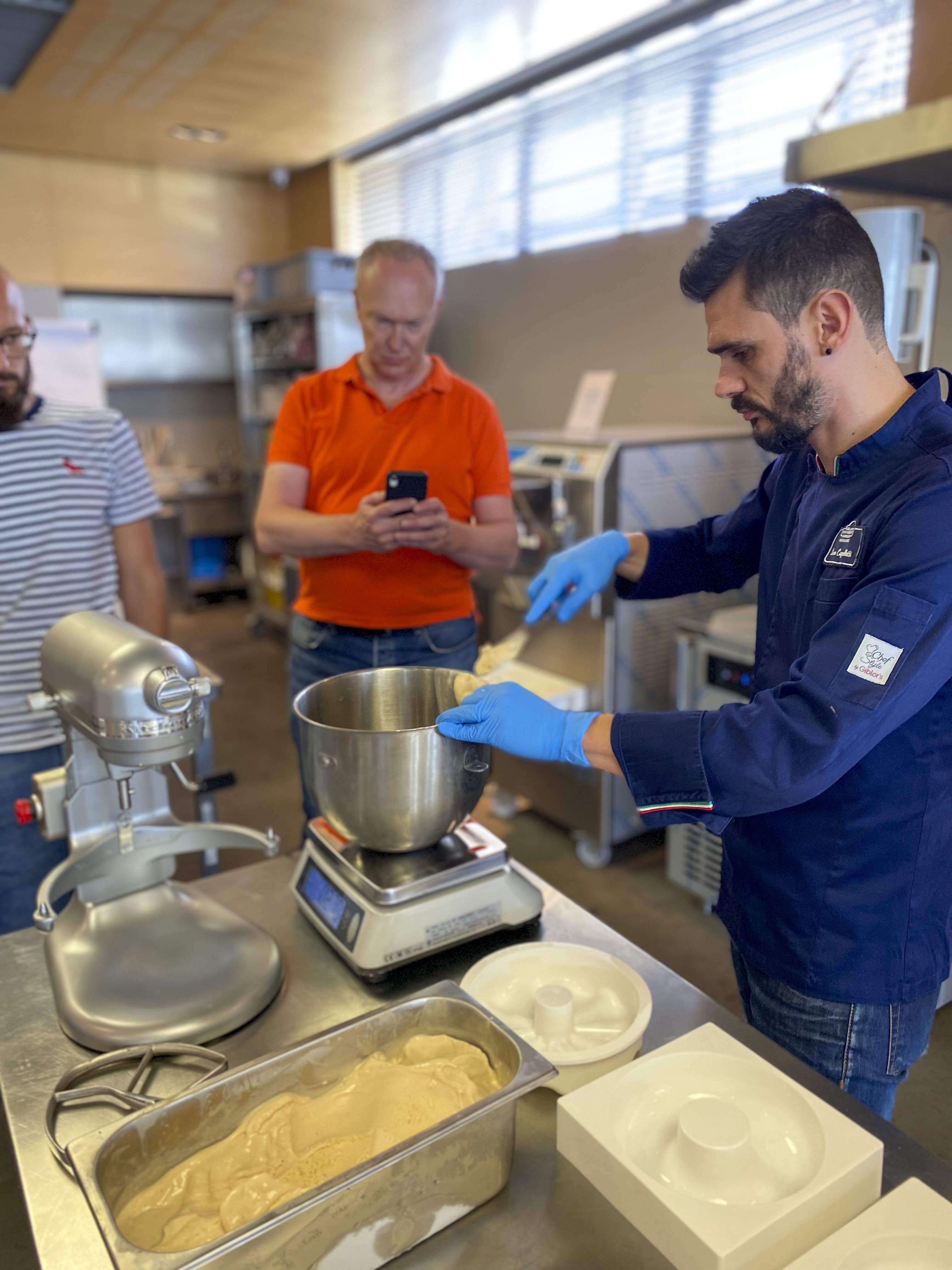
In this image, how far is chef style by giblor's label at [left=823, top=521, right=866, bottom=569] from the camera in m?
1.00

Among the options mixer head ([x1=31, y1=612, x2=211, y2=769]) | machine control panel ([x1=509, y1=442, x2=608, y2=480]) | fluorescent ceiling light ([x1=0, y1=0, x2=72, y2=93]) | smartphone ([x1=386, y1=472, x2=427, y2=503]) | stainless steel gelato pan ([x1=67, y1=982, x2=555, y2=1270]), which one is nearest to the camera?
stainless steel gelato pan ([x1=67, y1=982, x2=555, y2=1270])

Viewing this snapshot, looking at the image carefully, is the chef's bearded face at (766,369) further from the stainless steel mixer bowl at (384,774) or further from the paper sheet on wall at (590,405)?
the paper sheet on wall at (590,405)

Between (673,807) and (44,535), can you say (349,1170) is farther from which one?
(44,535)

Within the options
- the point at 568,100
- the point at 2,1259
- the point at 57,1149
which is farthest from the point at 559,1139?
the point at 568,100

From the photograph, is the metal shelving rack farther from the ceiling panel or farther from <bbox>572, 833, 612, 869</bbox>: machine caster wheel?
<bbox>572, 833, 612, 869</bbox>: machine caster wheel

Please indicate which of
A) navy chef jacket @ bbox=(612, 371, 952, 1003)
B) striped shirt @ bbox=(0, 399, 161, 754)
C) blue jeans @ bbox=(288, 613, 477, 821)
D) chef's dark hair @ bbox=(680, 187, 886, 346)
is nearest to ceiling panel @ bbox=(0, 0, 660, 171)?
striped shirt @ bbox=(0, 399, 161, 754)

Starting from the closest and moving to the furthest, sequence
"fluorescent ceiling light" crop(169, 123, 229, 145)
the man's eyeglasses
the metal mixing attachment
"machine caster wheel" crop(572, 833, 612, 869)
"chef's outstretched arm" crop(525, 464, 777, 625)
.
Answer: the metal mixing attachment, "chef's outstretched arm" crop(525, 464, 777, 625), the man's eyeglasses, "machine caster wheel" crop(572, 833, 612, 869), "fluorescent ceiling light" crop(169, 123, 229, 145)

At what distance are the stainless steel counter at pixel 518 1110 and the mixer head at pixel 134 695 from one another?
0.30m

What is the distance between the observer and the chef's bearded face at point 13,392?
1581mm

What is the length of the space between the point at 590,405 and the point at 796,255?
2.44m

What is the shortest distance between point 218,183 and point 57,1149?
643 centimetres

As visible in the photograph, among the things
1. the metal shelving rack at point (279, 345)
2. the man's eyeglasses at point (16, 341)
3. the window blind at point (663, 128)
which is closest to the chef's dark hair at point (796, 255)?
the man's eyeglasses at point (16, 341)

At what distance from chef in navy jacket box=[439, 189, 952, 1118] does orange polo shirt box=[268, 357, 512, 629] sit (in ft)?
2.85

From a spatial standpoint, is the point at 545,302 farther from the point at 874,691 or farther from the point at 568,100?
the point at 874,691
